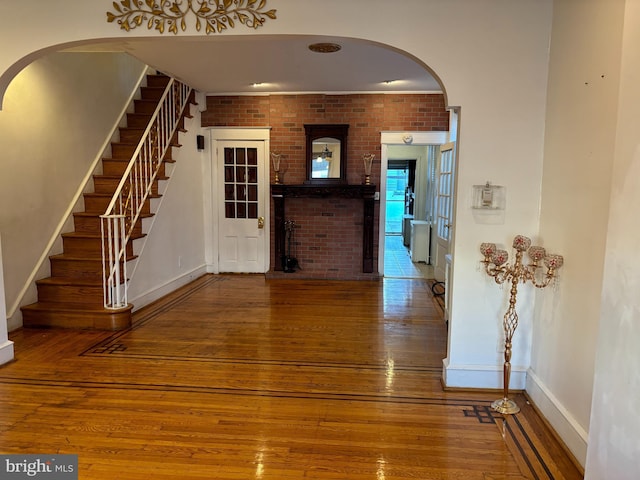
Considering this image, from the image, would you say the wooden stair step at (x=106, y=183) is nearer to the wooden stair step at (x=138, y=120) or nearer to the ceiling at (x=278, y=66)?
the wooden stair step at (x=138, y=120)

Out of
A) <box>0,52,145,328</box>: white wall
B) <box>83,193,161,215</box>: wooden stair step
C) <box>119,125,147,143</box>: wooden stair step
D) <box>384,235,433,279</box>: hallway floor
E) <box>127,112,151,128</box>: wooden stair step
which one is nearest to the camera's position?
<box>0,52,145,328</box>: white wall

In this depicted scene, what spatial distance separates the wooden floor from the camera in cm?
213

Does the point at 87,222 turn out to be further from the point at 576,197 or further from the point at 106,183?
the point at 576,197

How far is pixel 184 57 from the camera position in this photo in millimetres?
4465

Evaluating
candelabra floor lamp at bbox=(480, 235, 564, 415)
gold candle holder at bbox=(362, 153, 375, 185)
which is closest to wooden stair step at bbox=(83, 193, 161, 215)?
gold candle holder at bbox=(362, 153, 375, 185)

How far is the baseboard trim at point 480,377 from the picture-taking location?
113 inches

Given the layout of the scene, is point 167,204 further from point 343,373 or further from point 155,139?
point 343,373

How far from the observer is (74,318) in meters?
A: 4.08

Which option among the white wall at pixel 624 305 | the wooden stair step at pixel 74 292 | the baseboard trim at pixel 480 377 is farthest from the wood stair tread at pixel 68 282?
the white wall at pixel 624 305

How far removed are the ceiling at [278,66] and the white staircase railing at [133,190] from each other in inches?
15.4

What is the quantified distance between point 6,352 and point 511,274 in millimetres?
3690

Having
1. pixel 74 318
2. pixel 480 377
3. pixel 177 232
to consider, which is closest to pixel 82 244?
pixel 74 318

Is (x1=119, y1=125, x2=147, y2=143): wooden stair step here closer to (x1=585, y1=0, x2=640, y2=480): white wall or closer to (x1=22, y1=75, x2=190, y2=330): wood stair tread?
(x1=22, y1=75, x2=190, y2=330): wood stair tread

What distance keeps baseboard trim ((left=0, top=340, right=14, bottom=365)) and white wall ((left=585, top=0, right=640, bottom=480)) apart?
12.6 feet
